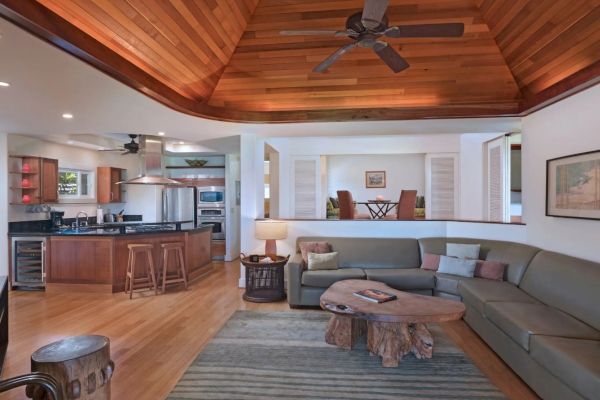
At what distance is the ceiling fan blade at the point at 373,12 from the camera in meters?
1.95

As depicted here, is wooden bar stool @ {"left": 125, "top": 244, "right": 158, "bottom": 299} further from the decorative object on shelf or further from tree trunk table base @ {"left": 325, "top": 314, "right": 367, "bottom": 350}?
the decorative object on shelf

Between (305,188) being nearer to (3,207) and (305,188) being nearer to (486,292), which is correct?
(486,292)

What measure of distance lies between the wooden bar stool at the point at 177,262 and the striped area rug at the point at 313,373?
80.1 inches

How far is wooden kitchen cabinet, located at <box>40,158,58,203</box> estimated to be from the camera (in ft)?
18.2

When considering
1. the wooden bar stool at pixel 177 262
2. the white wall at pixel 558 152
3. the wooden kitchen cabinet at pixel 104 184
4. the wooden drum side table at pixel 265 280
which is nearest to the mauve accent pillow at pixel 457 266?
the white wall at pixel 558 152

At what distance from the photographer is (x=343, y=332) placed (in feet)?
10.0

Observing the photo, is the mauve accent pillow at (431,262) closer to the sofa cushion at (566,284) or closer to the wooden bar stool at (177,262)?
the sofa cushion at (566,284)

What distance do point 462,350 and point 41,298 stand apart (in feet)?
18.0

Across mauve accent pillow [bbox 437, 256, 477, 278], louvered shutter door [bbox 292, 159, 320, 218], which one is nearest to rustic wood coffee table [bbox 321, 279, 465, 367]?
mauve accent pillow [bbox 437, 256, 477, 278]

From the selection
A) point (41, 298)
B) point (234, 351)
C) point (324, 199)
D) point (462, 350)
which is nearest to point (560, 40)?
point (462, 350)

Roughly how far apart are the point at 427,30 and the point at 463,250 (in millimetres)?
2988

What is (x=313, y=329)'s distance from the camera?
11.5 feet

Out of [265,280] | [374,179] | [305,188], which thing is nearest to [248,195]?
[265,280]

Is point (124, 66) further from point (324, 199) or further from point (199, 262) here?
point (324, 199)
